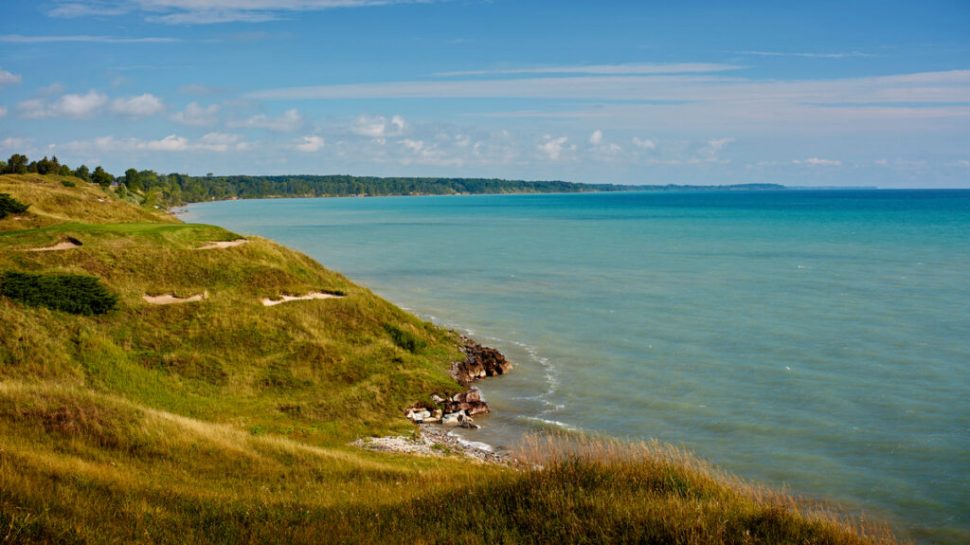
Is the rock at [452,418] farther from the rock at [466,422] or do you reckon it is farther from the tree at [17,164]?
the tree at [17,164]

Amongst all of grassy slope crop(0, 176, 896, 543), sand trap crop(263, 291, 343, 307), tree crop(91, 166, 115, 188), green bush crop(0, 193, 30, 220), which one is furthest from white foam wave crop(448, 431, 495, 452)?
tree crop(91, 166, 115, 188)

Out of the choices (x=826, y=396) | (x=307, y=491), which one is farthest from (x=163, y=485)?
(x=826, y=396)

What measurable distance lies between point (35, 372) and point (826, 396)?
103 feet

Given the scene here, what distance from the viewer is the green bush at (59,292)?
30422 mm

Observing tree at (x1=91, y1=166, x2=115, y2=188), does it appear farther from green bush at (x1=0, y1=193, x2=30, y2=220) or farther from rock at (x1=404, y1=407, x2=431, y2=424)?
rock at (x1=404, y1=407, x2=431, y2=424)

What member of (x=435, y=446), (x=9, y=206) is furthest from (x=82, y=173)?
(x=435, y=446)

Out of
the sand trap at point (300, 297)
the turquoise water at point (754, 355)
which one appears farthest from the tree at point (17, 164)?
the sand trap at point (300, 297)

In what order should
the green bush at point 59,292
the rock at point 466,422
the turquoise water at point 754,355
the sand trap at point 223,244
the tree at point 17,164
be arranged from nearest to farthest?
the turquoise water at point 754,355
the rock at point 466,422
the green bush at point 59,292
the sand trap at point 223,244
the tree at point 17,164

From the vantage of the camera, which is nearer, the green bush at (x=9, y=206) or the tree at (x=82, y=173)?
the green bush at (x=9, y=206)

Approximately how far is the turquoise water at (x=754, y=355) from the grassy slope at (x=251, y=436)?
754 centimetres

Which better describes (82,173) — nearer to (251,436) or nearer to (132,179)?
(132,179)

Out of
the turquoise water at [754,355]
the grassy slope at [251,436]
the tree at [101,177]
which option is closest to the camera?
the grassy slope at [251,436]

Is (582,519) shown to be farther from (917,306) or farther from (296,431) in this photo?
(917,306)

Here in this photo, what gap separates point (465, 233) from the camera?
474 feet
